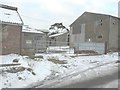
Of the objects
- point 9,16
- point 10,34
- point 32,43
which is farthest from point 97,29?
point 10,34

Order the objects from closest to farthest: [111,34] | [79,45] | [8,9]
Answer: [8,9]
[79,45]
[111,34]

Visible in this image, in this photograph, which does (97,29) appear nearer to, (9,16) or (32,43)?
(32,43)

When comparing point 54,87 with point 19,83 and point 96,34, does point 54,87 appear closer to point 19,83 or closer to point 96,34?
point 19,83

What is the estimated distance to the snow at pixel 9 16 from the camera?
2772 cm

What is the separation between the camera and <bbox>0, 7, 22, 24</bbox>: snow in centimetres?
2772

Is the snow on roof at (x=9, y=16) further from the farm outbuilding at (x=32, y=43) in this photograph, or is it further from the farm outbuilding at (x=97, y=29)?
the farm outbuilding at (x=97, y=29)

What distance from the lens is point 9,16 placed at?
29406 mm

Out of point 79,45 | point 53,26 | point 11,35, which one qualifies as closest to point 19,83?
point 11,35

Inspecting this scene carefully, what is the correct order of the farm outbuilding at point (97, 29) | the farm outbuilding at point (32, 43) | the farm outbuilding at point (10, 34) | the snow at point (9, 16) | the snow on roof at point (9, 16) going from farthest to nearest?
the farm outbuilding at point (97, 29) → the farm outbuilding at point (32, 43) → the snow at point (9, 16) → the snow on roof at point (9, 16) → the farm outbuilding at point (10, 34)

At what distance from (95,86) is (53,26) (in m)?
112

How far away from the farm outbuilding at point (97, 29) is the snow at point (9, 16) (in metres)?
18.5

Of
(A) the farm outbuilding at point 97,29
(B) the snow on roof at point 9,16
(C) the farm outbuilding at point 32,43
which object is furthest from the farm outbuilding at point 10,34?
(A) the farm outbuilding at point 97,29

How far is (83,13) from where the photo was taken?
5703 centimetres

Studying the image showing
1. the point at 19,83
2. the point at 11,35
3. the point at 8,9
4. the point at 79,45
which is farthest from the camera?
the point at 79,45
